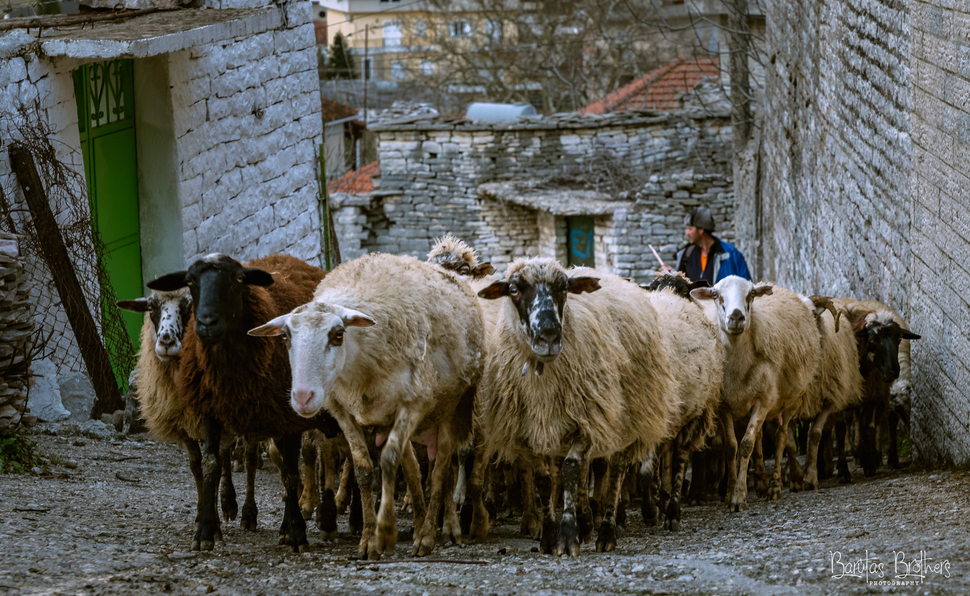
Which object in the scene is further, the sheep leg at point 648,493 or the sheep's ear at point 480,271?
the sheep's ear at point 480,271

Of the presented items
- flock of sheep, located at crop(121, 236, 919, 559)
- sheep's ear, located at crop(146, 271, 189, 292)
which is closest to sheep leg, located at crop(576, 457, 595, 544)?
flock of sheep, located at crop(121, 236, 919, 559)

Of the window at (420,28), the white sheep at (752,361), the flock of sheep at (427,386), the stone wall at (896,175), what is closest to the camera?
the flock of sheep at (427,386)

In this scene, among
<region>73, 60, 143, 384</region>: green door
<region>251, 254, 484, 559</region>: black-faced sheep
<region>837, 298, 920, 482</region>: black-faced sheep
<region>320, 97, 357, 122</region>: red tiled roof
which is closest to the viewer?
<region>251, 254, 484, 559</region>: black-faced sheep

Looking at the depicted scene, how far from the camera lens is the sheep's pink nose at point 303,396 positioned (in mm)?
5098

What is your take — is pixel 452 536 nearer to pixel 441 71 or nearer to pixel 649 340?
pixel 649 340

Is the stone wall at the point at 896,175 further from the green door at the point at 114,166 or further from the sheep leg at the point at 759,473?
the green door at the point at 114,166

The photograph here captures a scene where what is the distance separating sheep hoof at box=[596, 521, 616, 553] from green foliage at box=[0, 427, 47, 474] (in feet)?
12.2

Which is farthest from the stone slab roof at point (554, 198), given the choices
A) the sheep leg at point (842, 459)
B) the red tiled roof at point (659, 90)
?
the sheep leg at point (842, 459)

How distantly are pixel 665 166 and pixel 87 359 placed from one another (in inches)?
734

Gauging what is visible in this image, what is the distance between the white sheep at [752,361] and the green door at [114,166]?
478 centimetres

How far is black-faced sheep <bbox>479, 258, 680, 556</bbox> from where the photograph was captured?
5.66m

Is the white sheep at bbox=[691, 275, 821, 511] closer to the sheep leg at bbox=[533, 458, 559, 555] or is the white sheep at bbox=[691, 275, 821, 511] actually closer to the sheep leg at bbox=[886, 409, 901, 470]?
the sheep leg at bbox=[886, 409, 901, 470]

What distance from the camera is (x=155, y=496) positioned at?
272 inches

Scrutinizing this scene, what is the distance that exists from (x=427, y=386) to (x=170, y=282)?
1575mm
